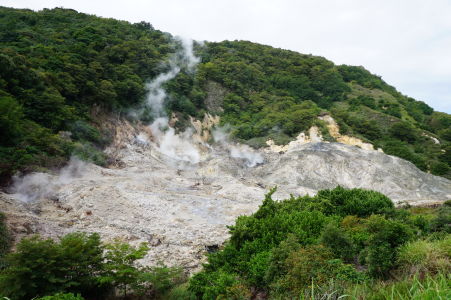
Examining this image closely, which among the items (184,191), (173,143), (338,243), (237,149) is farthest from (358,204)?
(173,143)

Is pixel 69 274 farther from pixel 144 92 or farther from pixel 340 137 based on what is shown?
pixel 340 137

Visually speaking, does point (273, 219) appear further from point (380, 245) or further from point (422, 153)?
point (422, 153)

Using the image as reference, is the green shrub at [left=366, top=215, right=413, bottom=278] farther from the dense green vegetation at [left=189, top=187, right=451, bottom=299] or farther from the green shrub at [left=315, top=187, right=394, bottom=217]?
the green shrub at [left=315, top=187, right=394, bottom=217]

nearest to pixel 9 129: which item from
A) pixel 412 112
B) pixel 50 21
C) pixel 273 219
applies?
pixel 273 219

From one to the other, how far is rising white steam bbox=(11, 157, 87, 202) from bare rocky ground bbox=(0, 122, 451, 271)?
0.18m

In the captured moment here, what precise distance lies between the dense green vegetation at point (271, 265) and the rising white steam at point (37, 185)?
8771mm

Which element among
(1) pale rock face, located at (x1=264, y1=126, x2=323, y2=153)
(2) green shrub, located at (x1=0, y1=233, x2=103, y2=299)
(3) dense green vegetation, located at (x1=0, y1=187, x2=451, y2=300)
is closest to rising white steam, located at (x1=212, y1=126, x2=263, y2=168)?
(1) pale rock face, located at (x1=264, y1=126, x2=323, y2=153)

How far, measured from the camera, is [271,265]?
23.2 ft

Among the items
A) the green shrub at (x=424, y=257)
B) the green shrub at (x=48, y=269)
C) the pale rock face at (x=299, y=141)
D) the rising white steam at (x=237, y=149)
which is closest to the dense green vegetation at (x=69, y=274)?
the green shrub at (x=48, y=269)

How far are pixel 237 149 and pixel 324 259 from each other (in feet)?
105

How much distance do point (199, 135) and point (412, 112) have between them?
39.2 metres

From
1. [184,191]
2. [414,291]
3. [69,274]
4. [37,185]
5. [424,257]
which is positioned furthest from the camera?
[184,191]

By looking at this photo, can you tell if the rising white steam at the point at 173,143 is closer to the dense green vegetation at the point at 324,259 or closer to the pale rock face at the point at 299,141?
the pale rock face at the point at 299,141

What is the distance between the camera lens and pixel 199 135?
40438 millimetres
